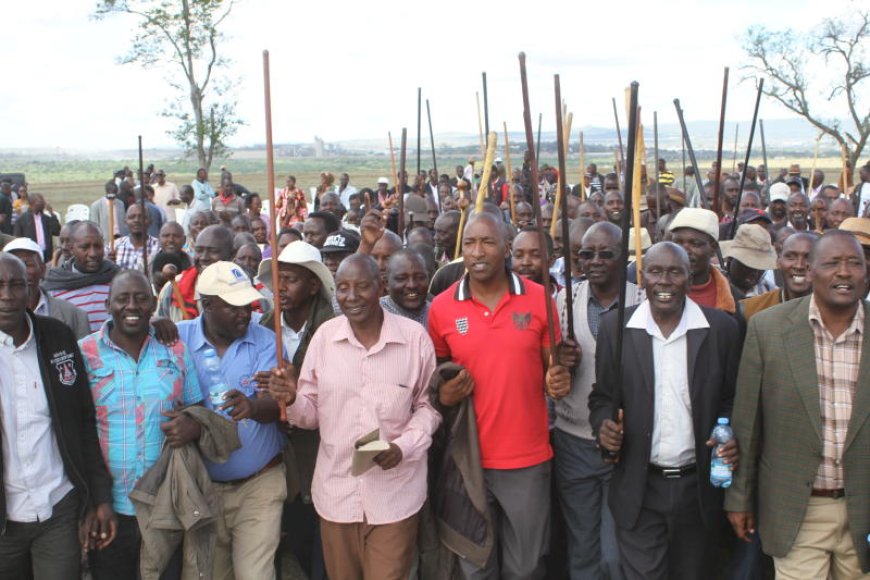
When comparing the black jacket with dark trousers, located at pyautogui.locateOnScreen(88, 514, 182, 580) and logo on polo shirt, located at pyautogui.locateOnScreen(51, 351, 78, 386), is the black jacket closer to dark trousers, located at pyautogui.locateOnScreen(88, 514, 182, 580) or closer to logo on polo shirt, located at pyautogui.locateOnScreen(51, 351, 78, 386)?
logo on polo shirt, located at pyautogui.locateOnScreen(51, 351, 78, 386)

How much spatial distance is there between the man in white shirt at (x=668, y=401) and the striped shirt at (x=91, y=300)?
342 cm

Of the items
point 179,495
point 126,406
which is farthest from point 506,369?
point 126,406

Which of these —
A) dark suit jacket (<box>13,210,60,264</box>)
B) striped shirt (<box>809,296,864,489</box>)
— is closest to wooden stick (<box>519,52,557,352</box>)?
striped shirt (<box>809,296,864,489</box>)

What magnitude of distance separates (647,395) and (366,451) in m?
1.31

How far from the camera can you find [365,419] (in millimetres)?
3936

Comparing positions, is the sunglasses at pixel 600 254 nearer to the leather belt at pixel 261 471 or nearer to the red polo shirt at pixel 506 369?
the red polo shirt at pixel 506 369

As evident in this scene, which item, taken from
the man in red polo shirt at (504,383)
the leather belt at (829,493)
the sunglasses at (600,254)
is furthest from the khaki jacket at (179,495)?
the leather belt at (829,493)

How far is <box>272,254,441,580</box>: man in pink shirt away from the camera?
395 centimetres

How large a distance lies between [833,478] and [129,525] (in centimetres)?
322

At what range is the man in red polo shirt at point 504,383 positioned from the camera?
13.7ft

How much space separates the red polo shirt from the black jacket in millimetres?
1746

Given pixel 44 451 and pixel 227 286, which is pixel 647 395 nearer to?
pixel 227 286

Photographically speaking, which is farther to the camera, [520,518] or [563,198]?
[520,518]

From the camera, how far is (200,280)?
14.1 ft
